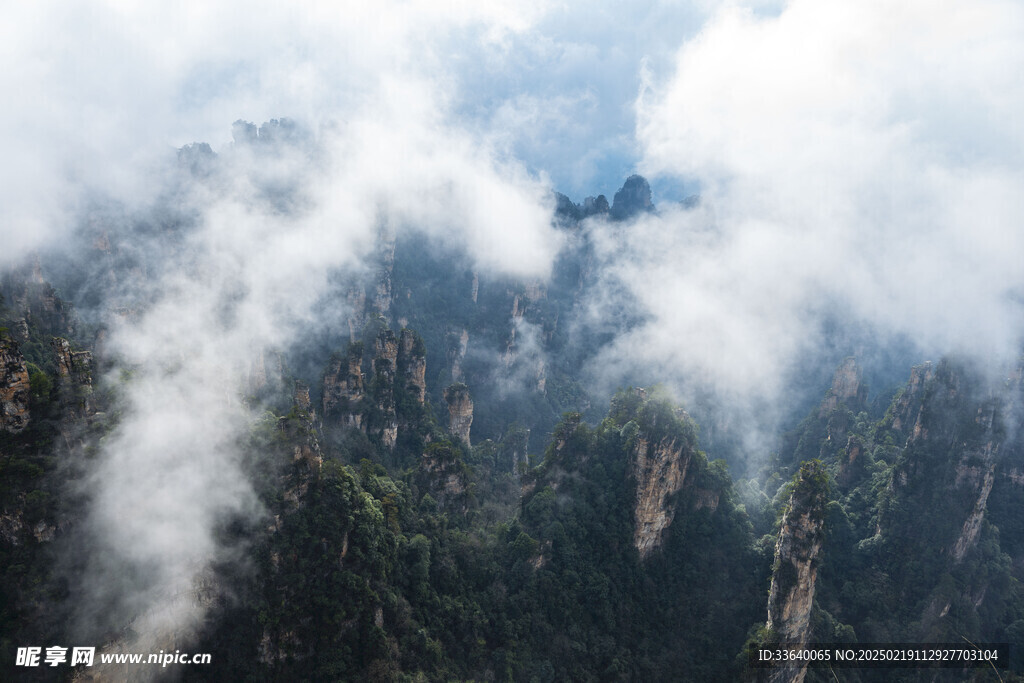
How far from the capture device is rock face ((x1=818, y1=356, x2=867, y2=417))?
3962 inches

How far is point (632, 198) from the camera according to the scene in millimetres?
166875

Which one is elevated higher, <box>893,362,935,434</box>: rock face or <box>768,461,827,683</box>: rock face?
<box>893,362,935,434</box>: rock face

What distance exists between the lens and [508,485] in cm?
7794

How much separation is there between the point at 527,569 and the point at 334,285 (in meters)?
70.6

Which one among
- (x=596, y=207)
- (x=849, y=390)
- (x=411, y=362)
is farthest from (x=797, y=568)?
(x=596, y=207)

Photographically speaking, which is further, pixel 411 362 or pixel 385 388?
pixel 411 362

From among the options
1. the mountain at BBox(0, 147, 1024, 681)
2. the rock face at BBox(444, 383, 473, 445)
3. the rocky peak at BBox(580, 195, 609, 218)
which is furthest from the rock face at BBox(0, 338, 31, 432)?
the rocky peak at BBox(580, 195, 609, 218)

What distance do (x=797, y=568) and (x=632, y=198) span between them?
449 feet

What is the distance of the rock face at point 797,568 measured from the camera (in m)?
45.0

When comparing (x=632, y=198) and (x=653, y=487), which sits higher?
(x=632, y=198)

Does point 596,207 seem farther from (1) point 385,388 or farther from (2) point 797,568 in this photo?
(2) point 797,568

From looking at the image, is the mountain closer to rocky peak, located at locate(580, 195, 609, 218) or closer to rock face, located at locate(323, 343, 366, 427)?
rock face, located at locate(323, 343, 366, 427)

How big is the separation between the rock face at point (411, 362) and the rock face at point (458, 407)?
16.1 feet

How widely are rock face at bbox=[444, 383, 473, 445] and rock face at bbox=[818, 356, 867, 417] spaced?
6447 centimetres
